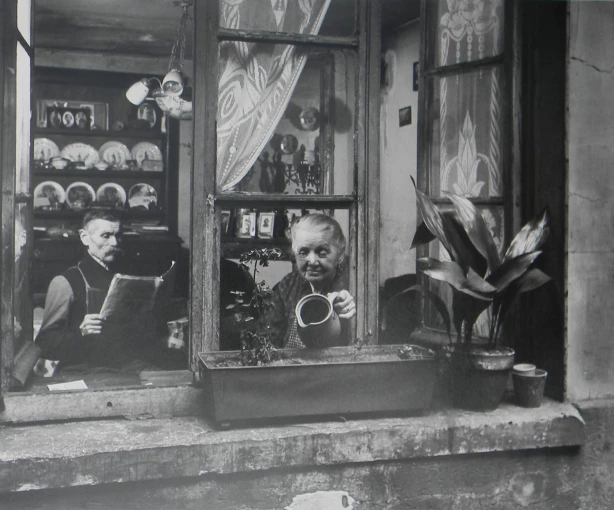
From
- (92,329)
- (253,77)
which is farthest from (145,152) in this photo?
(253,77)

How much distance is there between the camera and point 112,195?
25.4 feet

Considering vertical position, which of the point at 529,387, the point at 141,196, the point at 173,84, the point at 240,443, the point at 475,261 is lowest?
the point at 240,443

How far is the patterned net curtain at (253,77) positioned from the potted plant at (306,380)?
1.63 ft

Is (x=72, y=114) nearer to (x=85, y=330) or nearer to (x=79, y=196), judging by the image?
(x=79, y=196)

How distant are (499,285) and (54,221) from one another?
6.18m

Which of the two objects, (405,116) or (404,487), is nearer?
(404,487)

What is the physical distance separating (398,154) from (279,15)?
3.85 m

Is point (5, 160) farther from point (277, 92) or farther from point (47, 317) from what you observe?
point (47, 317)

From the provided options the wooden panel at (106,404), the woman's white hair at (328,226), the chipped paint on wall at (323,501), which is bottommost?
the chipped paint on wall at (323,501)

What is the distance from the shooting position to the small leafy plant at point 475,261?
2.29m

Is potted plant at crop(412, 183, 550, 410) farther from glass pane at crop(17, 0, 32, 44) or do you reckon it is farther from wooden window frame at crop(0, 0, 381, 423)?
glass pane at crop(17, 0, 32, 44)

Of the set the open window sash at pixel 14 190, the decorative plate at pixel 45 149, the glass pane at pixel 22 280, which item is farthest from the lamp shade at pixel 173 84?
the glass pane at pixel 22 280

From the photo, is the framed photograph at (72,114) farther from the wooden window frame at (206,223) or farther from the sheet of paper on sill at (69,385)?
the sheet of paper on sill at (69,385)

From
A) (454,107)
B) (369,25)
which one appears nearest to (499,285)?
(454,107)
